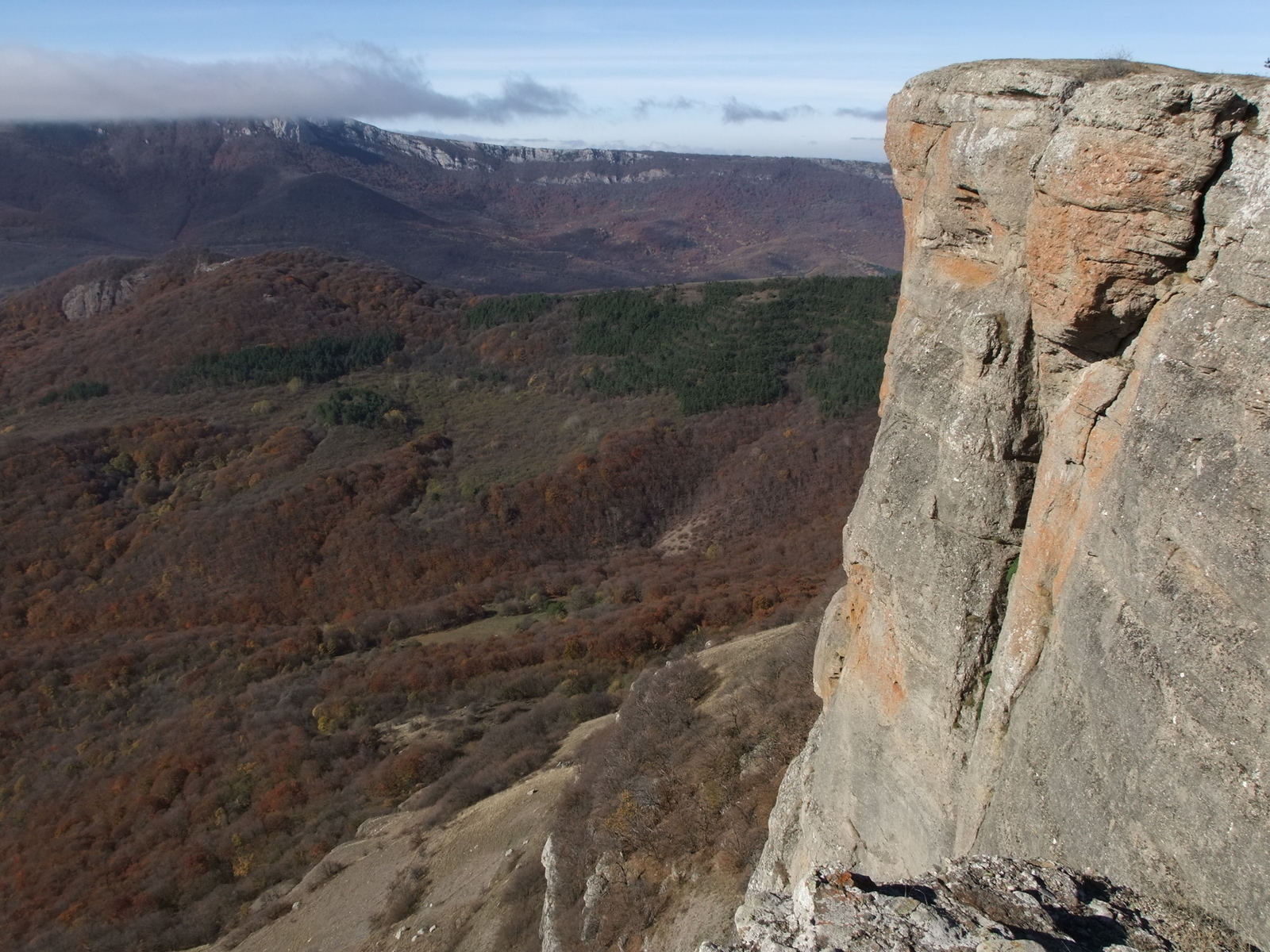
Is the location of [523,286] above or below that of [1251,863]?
below

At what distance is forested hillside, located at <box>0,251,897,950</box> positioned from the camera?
26281 mm

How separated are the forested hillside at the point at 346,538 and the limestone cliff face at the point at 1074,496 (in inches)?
251

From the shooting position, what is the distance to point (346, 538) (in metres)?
48.6

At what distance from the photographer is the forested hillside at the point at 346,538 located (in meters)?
26.3

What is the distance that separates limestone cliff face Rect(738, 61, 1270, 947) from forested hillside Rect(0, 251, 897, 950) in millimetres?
6386

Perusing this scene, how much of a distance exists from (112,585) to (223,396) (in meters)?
24.4

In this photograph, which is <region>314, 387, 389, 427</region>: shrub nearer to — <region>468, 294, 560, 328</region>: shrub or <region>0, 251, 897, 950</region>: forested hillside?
<region>0, 251, 897, 950</region>: forested hillside

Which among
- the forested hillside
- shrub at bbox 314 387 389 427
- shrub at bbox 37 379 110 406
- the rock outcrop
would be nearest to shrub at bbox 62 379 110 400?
shrub at bbox 37 379 110 406

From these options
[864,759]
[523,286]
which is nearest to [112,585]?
[864,759]

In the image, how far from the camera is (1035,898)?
5.43m

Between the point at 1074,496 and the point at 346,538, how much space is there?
46324 millimetres

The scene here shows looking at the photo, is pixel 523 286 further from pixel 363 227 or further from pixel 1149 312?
pixel 1149 312

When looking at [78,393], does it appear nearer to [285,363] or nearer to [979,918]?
[285,363]

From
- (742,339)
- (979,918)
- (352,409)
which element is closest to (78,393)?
(352,409)
